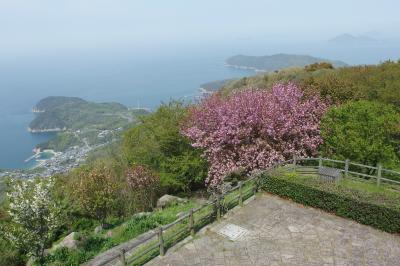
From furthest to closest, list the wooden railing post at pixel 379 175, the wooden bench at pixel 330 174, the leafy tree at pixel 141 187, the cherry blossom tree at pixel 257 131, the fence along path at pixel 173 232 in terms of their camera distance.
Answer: the leafy tree at pixel 141 187, the cherry blossom tree at pixel 257 131, the wooden bench at pixel 330 174, the wooden railing post at pixel 379 175, the fence along path at pixel 173 232

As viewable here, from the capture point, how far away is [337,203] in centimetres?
1514

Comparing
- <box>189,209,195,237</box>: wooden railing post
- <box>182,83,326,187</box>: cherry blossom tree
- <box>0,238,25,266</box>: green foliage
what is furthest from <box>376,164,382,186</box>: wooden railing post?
<box>0,238,25,266</box>: green foliage

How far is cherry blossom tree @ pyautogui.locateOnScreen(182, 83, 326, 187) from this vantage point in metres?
20.8

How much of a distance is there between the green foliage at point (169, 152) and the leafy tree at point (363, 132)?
29.2 feet

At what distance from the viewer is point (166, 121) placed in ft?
93.2

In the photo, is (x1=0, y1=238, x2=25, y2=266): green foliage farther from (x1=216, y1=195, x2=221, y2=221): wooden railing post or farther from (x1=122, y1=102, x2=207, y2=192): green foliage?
(x1=216, y1=195, x2=221, y2=221): wooden railing post

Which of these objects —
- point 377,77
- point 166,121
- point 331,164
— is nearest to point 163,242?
point 331,164

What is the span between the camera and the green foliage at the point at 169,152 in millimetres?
24625

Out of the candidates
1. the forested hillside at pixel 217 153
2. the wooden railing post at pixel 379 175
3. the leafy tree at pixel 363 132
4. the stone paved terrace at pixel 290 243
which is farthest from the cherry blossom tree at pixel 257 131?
the stone paved terrace at pixel 290 243

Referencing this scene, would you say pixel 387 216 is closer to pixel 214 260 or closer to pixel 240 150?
pixel 214 260

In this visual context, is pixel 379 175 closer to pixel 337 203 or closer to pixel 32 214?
pixel 337 203

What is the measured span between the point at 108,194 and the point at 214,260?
8.34 m

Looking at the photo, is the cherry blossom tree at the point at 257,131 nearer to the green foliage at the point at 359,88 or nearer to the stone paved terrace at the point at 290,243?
the green foliage at the point at 359,88

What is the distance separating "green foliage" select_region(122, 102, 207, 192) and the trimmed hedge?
7.98 m
